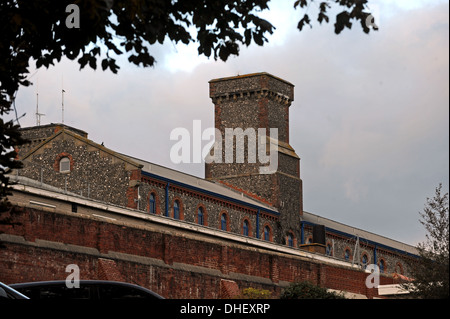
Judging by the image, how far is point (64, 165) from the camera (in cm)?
5028

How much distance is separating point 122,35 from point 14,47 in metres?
1.67

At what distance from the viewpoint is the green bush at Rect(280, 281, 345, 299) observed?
35094mm

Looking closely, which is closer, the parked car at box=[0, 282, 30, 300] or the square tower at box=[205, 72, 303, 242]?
the parked car at box=[0, 282, 30, 300]

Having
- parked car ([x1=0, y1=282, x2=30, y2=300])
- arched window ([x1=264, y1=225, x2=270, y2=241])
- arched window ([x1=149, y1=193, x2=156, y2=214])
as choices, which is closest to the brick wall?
arched window ([x1=149, y1=193, x2=156, y2=214])

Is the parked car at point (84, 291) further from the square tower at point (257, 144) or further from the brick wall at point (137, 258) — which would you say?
the square tower at point (257, 144)

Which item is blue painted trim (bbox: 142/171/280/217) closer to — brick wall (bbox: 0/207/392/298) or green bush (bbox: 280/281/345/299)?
brick wall (bbox: 0/207/392/298)

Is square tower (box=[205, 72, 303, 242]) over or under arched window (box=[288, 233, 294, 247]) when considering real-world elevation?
over

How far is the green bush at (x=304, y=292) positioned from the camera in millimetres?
35094

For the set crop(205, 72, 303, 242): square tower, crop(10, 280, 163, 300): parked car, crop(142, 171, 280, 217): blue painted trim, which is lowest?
crop(10, 280, 163, 300): parked car

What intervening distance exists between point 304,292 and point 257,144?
96.8 feet

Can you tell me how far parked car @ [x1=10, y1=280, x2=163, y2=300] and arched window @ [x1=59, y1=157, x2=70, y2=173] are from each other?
118 feet

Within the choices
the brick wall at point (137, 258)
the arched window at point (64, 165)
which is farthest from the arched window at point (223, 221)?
the brick wall at point (137, 258)

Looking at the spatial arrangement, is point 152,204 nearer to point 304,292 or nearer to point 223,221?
point 223,221
